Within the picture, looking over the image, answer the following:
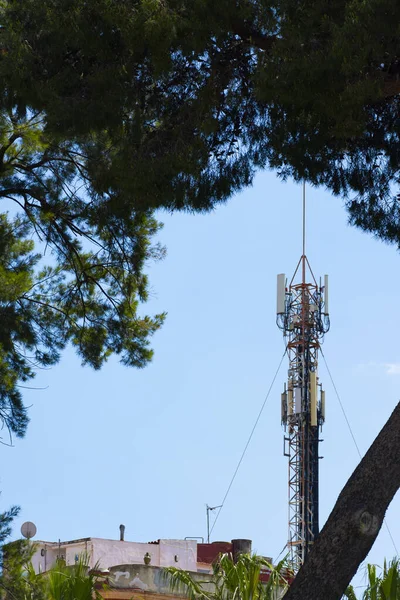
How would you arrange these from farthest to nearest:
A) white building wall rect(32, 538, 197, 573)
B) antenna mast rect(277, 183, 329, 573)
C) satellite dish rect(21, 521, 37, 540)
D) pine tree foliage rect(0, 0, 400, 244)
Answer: antenna mast rect(277, 183, 329, 573)
white building wall rect(32, 538, 197, 573)
satellite dish rect(21, 521, 37, 540)
pine tree foliage rect(0, 0, 400, 244)

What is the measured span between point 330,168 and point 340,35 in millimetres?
1796

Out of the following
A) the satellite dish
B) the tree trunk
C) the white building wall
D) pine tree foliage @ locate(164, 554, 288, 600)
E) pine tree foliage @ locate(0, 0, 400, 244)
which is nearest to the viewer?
the tree trunk

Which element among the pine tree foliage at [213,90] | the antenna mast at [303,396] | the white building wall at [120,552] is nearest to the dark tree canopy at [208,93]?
the pine tree foliage at [213,90]

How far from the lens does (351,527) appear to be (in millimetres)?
5934

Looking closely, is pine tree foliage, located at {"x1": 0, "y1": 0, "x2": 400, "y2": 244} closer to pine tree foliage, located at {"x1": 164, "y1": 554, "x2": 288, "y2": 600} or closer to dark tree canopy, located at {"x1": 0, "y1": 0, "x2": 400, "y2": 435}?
dark tree canopy, located at {"x1": 0, "y1": 0, "x2": 400, "y2": 435}

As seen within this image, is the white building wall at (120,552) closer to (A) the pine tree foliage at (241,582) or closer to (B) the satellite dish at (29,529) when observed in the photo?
(B) the satellite dish at (29,529)

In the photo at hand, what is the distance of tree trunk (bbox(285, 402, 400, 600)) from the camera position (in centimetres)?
589

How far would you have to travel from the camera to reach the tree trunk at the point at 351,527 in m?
5.89

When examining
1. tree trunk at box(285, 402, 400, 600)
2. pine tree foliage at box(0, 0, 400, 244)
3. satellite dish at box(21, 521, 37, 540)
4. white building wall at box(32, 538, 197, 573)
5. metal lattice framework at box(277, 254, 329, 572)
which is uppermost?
metal lattice framework at box(277, 254, 329, 572)

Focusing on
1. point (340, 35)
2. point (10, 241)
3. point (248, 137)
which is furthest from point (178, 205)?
point (10, 241)

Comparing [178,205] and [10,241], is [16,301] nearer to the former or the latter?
[10,241]

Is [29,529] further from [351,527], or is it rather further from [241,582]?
[351,527]

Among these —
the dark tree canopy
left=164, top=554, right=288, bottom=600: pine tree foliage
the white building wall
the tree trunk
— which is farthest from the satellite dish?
the tree trunk

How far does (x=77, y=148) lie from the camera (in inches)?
388
